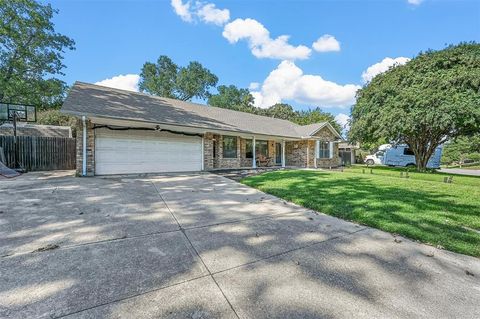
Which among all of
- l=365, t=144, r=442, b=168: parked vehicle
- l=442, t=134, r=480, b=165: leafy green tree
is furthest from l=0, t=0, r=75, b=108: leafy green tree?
l=442, t=134, r=480, b=165: leafy green tree

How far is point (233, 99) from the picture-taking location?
41.9 metres

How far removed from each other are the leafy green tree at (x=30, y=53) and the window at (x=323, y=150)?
21.2 m

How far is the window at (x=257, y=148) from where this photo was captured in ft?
53.9

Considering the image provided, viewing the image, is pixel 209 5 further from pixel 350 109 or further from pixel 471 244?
pixel 350 109

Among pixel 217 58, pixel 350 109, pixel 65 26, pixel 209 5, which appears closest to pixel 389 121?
pixel 350 109

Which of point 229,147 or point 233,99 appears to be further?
point 233,99

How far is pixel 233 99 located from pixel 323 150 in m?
25.9

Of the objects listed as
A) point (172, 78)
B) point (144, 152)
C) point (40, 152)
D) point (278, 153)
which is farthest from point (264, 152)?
point (172, 78)

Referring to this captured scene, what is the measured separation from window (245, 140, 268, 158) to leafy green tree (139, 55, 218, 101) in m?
21.9

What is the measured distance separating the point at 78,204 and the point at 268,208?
4246mm

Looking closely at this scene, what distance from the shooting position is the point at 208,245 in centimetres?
310

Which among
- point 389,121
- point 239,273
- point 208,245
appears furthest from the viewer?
point 389,121

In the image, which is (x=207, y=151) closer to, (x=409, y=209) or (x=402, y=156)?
(x=409, y=209)

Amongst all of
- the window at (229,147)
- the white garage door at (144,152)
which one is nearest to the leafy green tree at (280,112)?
the window at (229,147)
